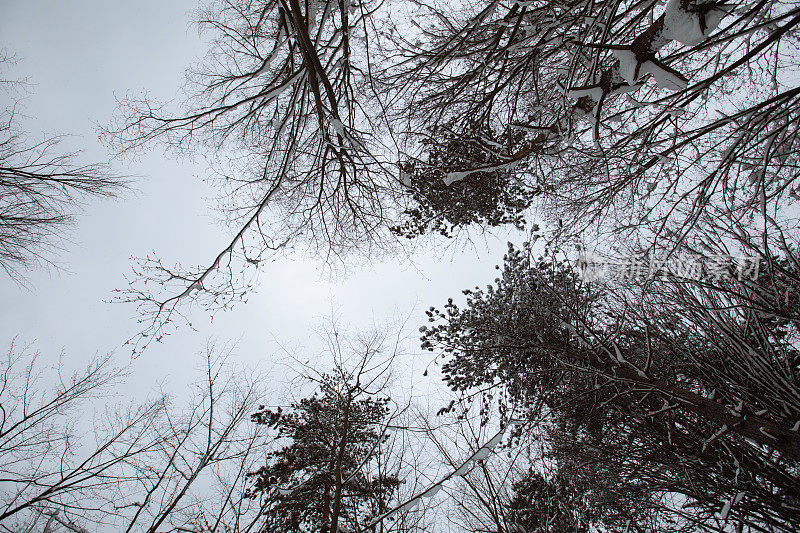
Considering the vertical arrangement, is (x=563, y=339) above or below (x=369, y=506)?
above

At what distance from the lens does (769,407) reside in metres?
3.73

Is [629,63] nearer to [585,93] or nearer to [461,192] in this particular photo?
[585,93]

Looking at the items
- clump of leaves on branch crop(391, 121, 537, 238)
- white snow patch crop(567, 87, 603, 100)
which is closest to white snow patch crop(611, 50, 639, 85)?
white snow patch crop(567, 87, 603, 100)

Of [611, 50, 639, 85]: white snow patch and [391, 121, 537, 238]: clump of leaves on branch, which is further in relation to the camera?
[391, 121, 537, 238]: clump of leaves on branch

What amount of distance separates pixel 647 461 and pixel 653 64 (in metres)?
Result: 5.82

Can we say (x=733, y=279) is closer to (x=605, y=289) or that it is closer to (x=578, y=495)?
(x=605, y=289)

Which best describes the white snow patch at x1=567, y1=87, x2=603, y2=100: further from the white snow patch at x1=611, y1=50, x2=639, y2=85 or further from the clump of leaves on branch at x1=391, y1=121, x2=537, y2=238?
→ the clump of leaves on branch at x1=391, y1=121, x2=537, y2=238

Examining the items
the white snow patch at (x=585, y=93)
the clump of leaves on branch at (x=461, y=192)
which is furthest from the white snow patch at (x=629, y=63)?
the clump of leaves on branch at (x=461, y=192)

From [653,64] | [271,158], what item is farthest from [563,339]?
[271,158]

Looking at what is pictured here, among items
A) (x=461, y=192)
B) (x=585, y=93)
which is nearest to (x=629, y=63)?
(x=585, y=93)
